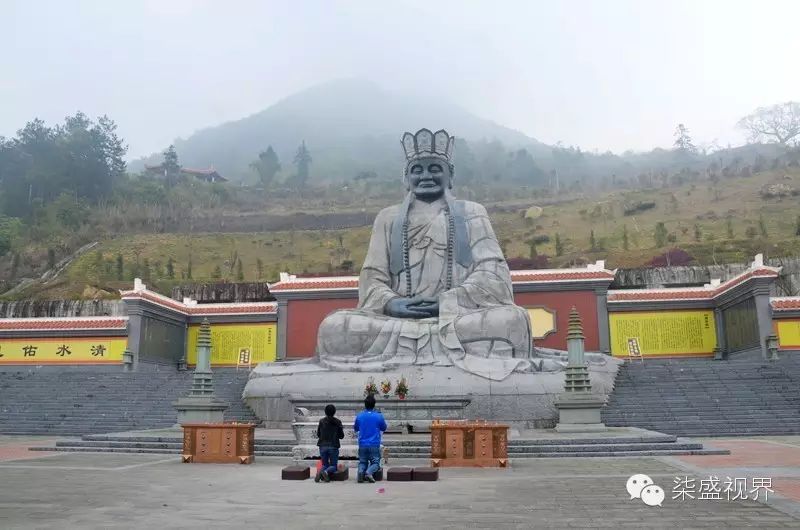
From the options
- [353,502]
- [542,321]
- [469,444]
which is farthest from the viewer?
[542,321]

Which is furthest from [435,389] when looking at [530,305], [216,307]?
[216,307]

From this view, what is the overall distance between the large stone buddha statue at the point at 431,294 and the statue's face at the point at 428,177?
23mm

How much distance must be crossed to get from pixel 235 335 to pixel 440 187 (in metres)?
11.6

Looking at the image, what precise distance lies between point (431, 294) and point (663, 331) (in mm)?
→ 11134

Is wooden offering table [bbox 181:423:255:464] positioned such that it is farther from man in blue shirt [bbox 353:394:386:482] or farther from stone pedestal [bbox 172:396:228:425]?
stone pedestal [bbox 172:396:228:425]

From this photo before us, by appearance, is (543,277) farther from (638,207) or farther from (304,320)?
(638,207)

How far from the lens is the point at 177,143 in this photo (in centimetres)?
18025

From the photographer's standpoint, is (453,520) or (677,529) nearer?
(677,529)

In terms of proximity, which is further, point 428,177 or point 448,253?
point 428,177

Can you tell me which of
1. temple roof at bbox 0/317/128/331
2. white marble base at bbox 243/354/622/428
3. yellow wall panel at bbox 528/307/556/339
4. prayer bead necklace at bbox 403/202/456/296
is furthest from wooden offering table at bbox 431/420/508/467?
temple roof at bbox 0/317/128/331

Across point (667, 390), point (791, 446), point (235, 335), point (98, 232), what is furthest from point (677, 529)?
point (98, 232)

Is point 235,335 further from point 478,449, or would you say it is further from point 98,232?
point 98,232

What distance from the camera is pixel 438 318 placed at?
14.3m

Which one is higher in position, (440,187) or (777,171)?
(777,171)
